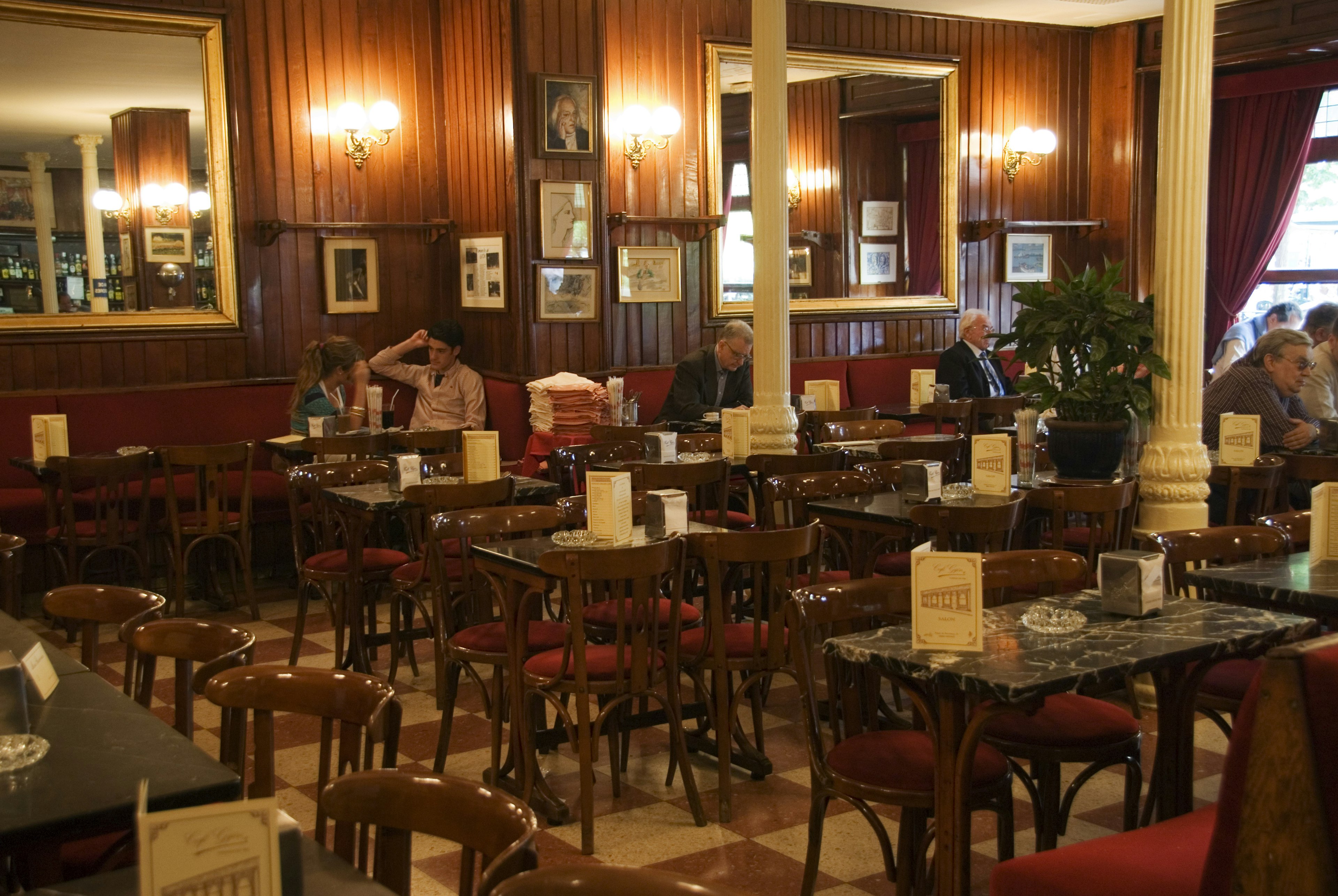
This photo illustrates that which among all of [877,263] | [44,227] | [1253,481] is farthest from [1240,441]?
[44,227]

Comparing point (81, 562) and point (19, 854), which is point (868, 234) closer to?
point (81, 562)

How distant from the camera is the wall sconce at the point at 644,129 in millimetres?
8656

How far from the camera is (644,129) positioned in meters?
8.70

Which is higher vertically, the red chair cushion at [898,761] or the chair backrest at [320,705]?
the chair backrest at [320,705]

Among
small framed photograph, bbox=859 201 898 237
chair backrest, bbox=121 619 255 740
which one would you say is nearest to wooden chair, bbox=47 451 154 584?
chair backrest, bbox=121 619 255 740

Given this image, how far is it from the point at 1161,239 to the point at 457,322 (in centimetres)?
494

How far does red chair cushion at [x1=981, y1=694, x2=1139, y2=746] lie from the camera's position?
3.02m

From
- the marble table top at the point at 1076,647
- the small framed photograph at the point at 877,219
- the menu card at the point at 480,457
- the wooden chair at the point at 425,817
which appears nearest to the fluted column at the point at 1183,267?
the marble table top at the point at 1076,647

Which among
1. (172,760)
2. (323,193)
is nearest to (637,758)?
(172,760)

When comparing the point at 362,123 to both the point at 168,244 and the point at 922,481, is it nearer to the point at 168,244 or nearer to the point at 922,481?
the point at 168,244

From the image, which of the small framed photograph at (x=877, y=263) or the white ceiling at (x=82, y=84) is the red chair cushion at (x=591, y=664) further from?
the small framed photograph at (x=877, y=263)

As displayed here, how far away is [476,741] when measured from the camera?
185 inches

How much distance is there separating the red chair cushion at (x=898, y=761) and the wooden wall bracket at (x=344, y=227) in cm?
625

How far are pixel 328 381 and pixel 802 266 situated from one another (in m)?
4.06
